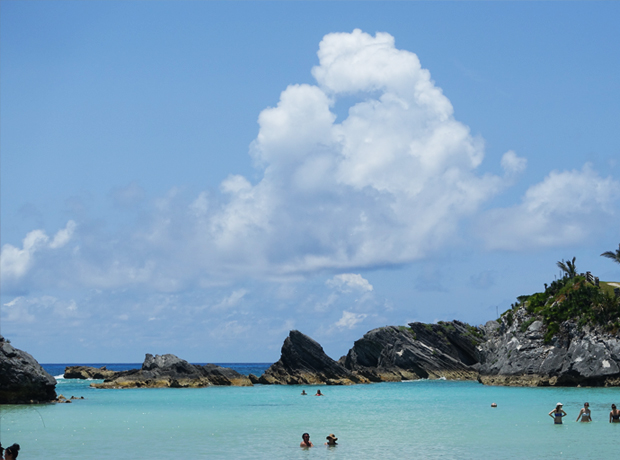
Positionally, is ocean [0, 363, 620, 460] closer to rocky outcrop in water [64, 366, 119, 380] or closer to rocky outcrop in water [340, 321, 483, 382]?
rocky outcrop in water [340, 321, 483, 382]

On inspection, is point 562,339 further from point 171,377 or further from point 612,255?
point 171,377

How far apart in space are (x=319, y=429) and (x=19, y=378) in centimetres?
3183

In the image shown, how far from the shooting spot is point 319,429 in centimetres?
4234

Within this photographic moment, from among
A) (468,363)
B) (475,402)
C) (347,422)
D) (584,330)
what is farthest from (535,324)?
(347,422)

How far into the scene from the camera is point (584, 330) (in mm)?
81375

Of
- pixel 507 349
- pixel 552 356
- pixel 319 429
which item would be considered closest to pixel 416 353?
pixel 507 349

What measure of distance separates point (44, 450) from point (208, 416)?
66.4 ft

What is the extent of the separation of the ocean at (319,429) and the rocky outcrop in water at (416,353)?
52.5 m

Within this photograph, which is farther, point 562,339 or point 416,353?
point 416,353

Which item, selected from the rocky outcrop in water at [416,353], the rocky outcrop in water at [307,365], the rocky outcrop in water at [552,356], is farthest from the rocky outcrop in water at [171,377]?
the rocky outcrop in water at [552,356]

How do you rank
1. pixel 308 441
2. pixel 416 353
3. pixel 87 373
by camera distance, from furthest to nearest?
1. pixel 87 373
2. pixel 416 353
3. pixel 308 441

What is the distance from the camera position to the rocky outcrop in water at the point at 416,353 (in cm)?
12119

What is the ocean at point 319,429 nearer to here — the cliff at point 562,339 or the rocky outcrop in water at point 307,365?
the cliff at point 562,339

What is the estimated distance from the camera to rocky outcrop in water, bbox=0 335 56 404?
57312 millimetres
